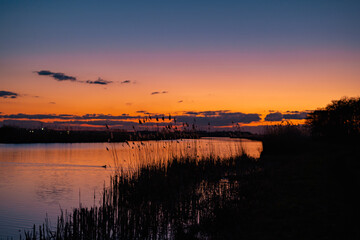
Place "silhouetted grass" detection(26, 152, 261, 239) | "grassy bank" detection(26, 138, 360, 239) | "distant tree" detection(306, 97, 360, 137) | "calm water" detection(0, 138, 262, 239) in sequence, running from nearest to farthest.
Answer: "grassy bank" detection(26, 138, 360, 239), "silhouetted grass" detection(26, 152, 261, 239), "calm water" detection(0, 138, 262, 239), "distant tree" detection(306, 97, 360, 137)

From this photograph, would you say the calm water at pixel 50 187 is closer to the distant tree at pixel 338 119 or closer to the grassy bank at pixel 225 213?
the grassy bank at pixel 225 213

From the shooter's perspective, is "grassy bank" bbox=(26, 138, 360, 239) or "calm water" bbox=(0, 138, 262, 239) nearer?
"grassy bank" bbox=(26, 138, 360, 239)

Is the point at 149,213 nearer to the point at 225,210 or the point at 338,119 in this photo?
the point at 225,210

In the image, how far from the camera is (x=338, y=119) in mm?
44594

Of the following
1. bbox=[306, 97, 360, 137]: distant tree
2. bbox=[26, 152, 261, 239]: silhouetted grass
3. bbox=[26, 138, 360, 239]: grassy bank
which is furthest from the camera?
bbox=[306, 97, 360, 137]: distant tree

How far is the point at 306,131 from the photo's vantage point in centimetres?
3831

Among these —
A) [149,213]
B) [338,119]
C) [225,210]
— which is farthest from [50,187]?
[338,119]

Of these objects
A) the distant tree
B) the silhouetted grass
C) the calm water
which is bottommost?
the calm water

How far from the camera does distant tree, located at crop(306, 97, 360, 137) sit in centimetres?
4159

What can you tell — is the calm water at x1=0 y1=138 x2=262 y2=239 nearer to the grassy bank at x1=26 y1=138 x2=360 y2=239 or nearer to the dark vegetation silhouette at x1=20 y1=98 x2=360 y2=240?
the dark vegetation silhouette at x1=20 y1=98 x2=360 y2=240

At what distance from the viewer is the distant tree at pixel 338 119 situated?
4159 cm

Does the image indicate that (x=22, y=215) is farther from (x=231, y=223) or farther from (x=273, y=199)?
(x=273, y=199)

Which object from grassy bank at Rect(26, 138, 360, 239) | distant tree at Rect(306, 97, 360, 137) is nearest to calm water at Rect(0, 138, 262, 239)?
grassy bank at Rect(26, 138, 360, 239)

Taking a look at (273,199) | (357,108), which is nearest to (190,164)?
(273,199)
